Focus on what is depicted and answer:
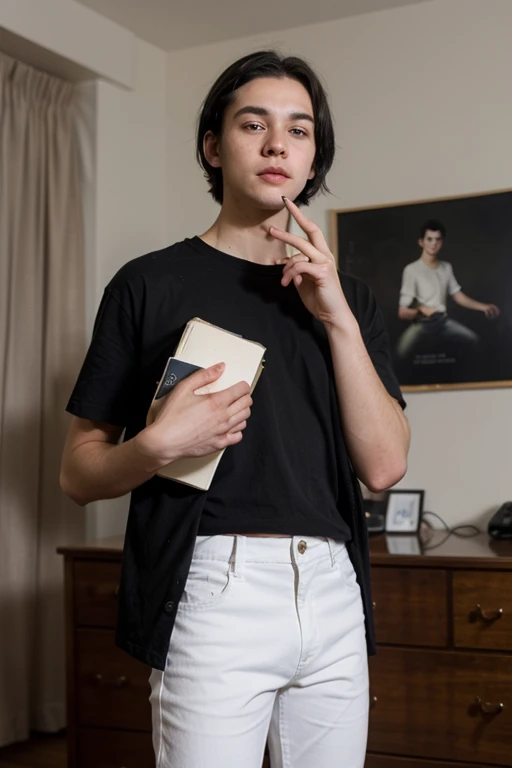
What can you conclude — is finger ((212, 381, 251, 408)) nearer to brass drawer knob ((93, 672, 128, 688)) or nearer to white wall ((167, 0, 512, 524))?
brass drawer knob ((93, 672, 128, 688))

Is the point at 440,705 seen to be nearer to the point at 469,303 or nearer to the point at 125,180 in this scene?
the point at 469,303

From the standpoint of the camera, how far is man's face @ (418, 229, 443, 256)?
2.90 meters

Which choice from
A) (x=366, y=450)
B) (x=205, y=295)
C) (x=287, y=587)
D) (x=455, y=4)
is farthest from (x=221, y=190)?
(x=455, y=4)

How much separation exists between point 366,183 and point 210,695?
2266mm

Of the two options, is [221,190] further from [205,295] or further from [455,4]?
[455,4]

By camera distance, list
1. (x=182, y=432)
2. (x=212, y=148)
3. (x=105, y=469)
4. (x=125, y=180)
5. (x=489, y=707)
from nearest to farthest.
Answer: (x=182, y=432)
(x=105, y=469)
(x=212, y=148)
(x=489, y=707)
(x=125, y=180)

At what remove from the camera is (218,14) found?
10.1 ft

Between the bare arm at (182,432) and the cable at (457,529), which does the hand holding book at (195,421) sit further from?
the cable at (457,529)

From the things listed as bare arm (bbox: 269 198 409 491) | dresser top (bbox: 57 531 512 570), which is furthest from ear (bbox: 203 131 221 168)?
dresser top (bbox: 57 531 512 570)

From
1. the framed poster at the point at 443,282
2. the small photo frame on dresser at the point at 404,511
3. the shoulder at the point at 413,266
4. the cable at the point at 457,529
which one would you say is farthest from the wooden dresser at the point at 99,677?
the shoulder at the point at 413,266

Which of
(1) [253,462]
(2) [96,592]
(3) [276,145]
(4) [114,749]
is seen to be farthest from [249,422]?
(4) [114,749]

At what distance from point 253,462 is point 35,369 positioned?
1.97 metres

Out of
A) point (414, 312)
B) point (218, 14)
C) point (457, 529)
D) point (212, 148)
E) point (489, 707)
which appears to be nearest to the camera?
point (212, 148)

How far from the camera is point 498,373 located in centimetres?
280
